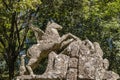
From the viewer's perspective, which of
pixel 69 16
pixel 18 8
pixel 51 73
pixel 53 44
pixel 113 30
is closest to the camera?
pixel 51 73

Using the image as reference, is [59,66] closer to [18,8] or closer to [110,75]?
[110,75]

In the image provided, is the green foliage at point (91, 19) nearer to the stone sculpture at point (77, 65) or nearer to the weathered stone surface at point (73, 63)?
the stone sculpture at point (77, 65)

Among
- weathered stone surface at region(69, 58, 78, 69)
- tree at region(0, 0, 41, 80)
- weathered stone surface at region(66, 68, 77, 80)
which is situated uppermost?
weathered stone surface at region(69, 58, 78, 69)

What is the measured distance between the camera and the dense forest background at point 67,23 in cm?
1870

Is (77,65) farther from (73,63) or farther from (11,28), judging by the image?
(11,28)

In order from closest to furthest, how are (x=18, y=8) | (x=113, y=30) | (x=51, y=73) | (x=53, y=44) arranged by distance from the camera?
1. (x=51, y=73)
2. (x=53, y=44)
3. (x=18, y=8)
4. (x=113, y=30)

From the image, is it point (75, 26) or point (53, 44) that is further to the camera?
point (75, 26)

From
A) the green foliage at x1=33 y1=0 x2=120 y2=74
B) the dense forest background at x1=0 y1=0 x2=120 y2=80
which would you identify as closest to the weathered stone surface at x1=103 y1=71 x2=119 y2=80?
the dense forest background at x1=0 y1=0 x2=120 y2=80

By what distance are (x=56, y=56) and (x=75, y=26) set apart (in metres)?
8.76

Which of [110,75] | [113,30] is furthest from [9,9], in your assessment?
[110,75]

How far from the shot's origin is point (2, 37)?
827 inches

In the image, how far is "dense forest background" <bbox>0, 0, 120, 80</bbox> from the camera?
18703 millimetres

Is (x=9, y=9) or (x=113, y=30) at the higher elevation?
→ (x=9, y=9)

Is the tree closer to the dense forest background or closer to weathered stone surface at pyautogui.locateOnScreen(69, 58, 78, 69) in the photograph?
the dense forest background
